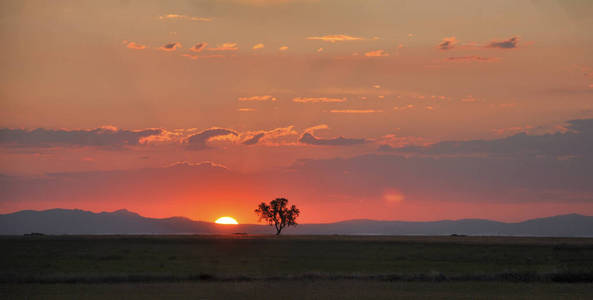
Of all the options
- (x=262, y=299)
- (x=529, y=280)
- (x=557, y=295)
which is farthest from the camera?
(x=529, y=280)

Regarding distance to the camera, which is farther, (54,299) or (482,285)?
(482,285)

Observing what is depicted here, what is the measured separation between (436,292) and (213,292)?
47.6ft

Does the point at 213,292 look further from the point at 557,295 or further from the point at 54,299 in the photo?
the point at 557,295

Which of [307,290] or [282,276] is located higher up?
[282,276]

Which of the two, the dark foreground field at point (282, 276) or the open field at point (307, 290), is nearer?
the open field at point (307, 290)

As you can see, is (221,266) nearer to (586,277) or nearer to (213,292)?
(213,292)

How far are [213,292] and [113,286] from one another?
29.6 ft

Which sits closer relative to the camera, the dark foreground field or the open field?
the open field

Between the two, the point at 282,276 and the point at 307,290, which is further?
the point at 282,276

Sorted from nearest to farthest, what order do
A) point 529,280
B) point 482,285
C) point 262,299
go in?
point 262,299, point 482,285, point 529,280

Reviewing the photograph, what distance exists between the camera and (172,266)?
69688 millimetres

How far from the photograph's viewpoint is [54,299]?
4088 cm

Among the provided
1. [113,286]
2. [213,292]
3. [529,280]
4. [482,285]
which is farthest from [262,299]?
[529,280]

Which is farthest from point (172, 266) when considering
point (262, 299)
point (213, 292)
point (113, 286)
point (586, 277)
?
point (586, 277)
